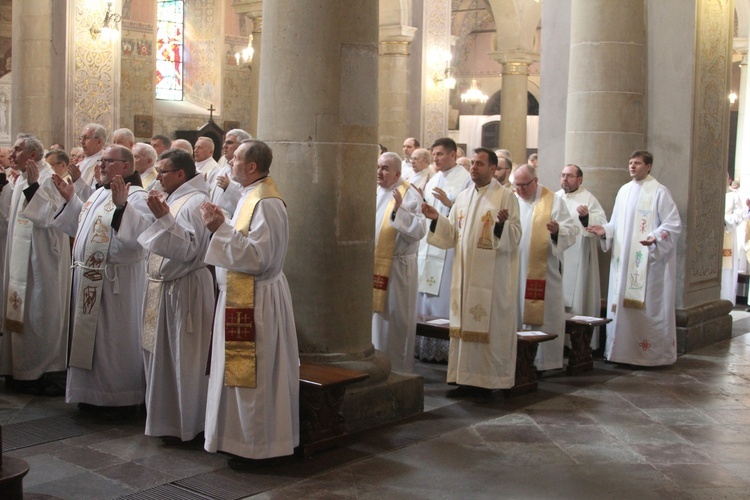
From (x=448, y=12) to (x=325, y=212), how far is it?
1365 cm

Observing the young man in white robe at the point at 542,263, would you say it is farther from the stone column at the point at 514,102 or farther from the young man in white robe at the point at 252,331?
the stone column at the point at 514,102

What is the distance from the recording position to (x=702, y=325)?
31.6ft

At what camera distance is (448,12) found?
18.5m

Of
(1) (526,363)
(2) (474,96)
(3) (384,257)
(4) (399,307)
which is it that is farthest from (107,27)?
(2) (474,96)

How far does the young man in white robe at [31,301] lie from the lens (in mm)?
6840

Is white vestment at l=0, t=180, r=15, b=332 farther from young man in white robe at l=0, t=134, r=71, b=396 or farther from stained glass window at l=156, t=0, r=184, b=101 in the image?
stained glass window at l=156, t=0, r=184, b=101

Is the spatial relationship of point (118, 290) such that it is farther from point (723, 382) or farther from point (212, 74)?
point (212, 74)

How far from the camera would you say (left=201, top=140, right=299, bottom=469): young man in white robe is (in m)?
4.96

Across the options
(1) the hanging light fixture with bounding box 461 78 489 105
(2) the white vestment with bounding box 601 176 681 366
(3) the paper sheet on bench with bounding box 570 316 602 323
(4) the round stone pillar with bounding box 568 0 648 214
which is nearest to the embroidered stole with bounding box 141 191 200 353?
(3) the paper sheet on bench with bounding box 570 316 602 323

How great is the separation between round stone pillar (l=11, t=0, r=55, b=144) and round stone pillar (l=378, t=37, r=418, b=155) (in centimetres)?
552

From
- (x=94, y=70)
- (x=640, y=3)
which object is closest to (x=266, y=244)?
(x=640, y=3)

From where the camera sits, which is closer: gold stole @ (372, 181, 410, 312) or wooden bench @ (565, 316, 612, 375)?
gold stole @ (372, 181, 410, 312)

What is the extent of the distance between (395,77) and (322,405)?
40.8ft

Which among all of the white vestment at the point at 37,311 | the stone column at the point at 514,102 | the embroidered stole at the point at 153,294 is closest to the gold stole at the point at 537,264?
the embroidered stole at the point at 153,294
